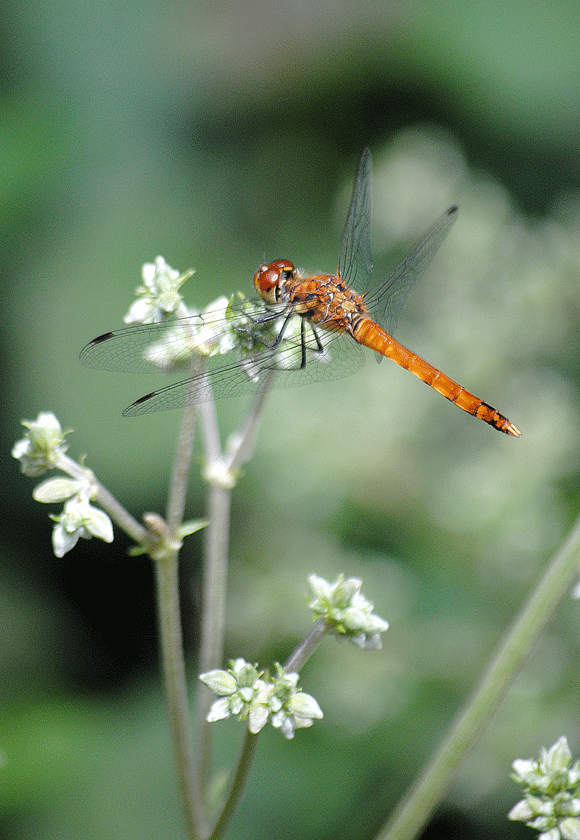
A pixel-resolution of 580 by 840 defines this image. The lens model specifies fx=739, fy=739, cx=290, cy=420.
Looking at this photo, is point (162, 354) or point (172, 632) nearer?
point (172, 632)

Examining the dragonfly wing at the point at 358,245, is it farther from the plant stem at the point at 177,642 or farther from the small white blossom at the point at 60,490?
the small white blossom at the point at 60,490

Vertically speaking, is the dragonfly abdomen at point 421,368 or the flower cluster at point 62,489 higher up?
the dragonfly abdomen at point 421,368

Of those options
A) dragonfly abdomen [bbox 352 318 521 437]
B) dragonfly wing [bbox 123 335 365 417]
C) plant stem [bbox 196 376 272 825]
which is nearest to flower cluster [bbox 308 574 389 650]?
plant stem [bbox 196 376 272 825]

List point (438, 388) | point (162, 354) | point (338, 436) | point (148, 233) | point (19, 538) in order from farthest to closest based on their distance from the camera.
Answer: point (148, 233) → point (19, 538) → point (338, 436) → point (438, 388) → point (162, 354)

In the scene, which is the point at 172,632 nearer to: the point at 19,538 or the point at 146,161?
the point at 19,538

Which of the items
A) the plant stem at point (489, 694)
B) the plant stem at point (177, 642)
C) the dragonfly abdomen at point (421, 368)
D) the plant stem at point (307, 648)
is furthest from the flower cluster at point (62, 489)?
the dragonfly abdomen at point (421, 368)

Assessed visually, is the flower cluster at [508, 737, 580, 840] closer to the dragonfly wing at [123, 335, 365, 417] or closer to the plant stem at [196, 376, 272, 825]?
the plant stem at [196, 376, 272, 825]

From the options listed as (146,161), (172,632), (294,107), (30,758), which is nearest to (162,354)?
(172,632)

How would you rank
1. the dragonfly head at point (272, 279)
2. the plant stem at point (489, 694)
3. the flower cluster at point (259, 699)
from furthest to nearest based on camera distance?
the dragonfly head at point (272, 279) → the plant stem at point (489, 694) → the flower cluster at point (259, 699)
